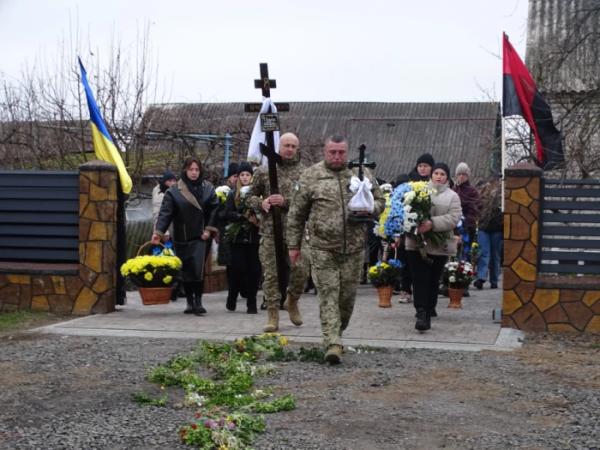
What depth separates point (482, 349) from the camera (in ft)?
35.2

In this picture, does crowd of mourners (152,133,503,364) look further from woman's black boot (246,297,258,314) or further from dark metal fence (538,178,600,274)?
dark metal fence (538,178,600,274)

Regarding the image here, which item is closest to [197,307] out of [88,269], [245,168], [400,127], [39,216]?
[88,269]

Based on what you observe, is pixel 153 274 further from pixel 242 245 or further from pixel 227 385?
pixel 227 385

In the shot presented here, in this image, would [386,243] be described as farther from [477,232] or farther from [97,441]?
[97,441]

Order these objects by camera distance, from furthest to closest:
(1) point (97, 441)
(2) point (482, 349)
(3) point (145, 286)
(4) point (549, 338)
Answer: (3) point (145, 286)
(4) point (549, 338)
(2) point (482, 349)
(1) point (97, 441)

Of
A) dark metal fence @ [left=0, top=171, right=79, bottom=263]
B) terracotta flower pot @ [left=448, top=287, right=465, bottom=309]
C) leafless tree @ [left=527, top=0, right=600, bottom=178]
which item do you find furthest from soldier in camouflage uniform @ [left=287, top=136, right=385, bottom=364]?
leafless tree @ [left=527, top=0, right=600, bottom=178]

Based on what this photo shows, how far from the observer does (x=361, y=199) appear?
974 centimetres

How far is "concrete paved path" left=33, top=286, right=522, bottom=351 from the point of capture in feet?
37.0

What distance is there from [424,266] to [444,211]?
0.66 meters

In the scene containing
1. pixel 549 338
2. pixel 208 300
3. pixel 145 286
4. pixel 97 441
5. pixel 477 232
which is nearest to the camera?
pixel 97 441

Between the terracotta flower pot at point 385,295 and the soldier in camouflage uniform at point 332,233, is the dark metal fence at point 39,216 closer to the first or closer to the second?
the terracotta flower pot at point 385,295

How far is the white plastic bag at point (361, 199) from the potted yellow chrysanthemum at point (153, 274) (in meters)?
4.09

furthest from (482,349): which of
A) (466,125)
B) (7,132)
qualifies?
(466,125)

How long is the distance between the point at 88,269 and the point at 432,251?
13.3ft
